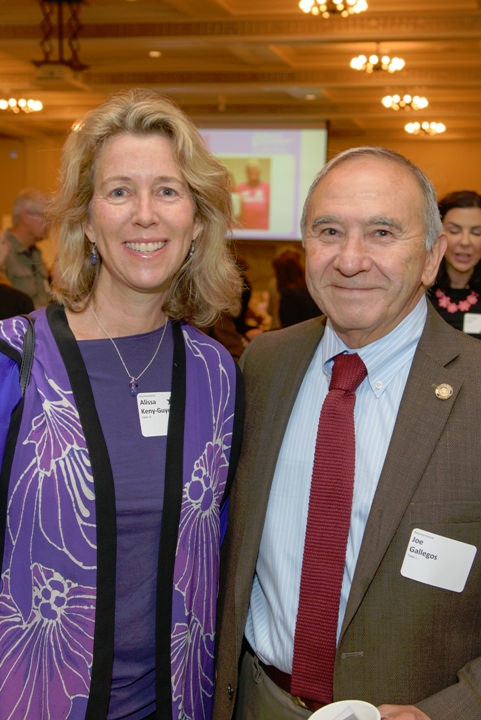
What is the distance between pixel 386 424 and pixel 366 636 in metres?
0.41

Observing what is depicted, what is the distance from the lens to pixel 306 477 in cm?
168

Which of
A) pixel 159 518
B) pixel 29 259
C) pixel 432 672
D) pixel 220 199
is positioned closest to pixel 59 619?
pixel 159 518

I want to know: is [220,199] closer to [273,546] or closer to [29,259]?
[273,546]

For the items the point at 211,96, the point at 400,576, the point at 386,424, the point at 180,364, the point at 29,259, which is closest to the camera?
the point at 400,576

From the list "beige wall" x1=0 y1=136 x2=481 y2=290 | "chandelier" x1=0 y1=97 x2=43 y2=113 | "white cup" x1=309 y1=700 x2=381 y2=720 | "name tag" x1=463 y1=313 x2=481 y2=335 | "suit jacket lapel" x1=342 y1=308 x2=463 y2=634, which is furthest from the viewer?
"beige wall" x1=0 y1=136 x2=481 y2=290

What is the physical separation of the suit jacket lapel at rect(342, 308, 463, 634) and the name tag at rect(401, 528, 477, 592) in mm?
52

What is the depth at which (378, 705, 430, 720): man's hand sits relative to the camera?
138 cm

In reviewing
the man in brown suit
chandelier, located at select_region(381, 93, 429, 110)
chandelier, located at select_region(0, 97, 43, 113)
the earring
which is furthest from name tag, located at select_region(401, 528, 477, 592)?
chandelier, located at select_region(0, 97, 43, 113)

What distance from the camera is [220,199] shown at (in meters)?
1.94

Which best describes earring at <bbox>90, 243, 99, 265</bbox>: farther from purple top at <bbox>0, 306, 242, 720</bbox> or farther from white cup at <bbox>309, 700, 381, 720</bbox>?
white cup at <bbox>309, 700, 381, 720</bbox>

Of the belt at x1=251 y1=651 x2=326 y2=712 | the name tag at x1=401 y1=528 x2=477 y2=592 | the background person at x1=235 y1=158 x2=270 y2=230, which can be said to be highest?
the background person at x1=235 y1=158 x2=270 y2=230

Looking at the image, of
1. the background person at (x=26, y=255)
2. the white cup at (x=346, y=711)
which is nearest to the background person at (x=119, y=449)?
the white cup at (x=346, y=711)

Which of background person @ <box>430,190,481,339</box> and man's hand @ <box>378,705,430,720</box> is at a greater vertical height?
background person @ <box>430,190,481,339</box>

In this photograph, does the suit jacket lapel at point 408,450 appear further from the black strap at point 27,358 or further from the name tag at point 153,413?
the black strap at point 27,358
